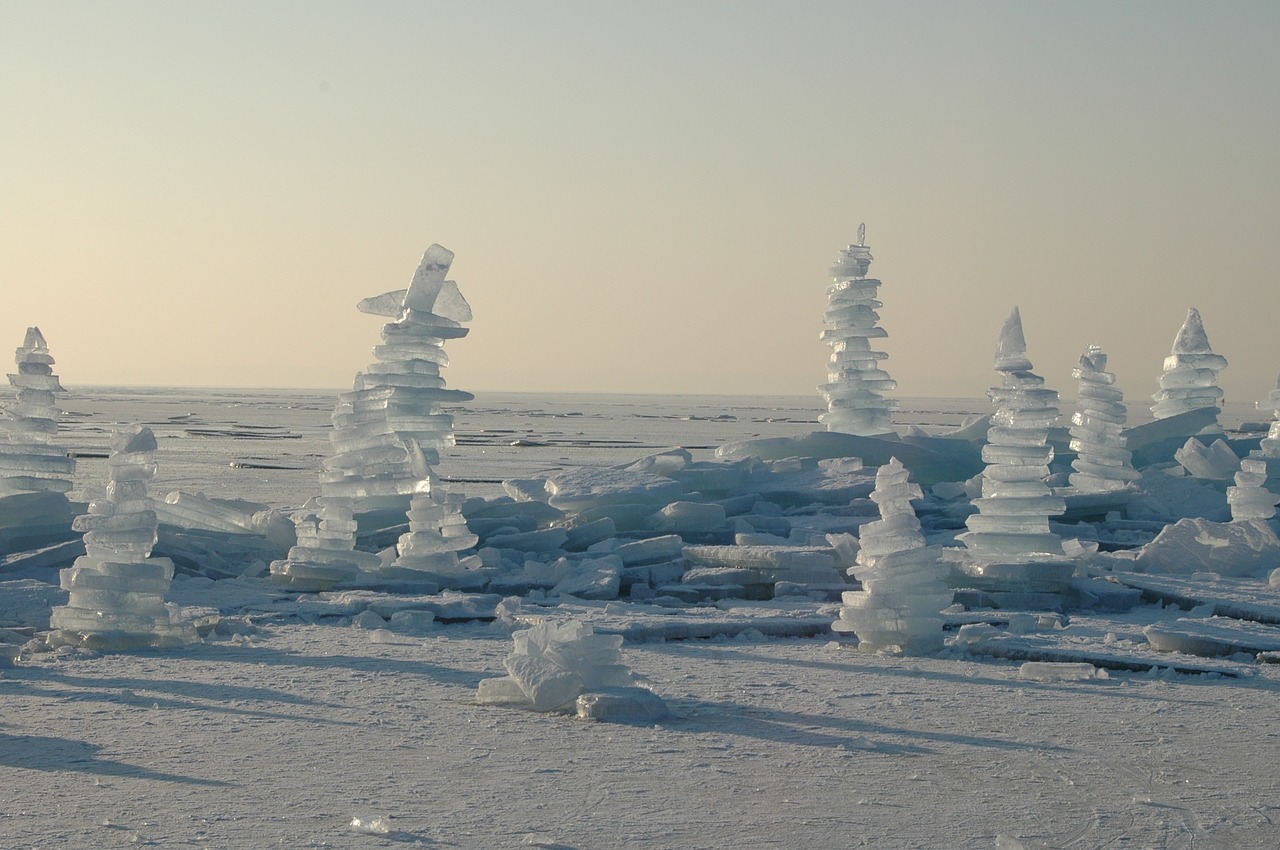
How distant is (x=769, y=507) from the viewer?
49.2 feet

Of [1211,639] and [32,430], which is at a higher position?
[32,430]

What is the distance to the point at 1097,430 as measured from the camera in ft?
59.1

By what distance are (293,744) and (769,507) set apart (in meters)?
9.58

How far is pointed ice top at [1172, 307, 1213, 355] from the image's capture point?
974 inches

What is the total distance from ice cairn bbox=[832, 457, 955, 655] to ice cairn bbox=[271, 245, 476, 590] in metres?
4.11

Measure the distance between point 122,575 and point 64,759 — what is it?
3.02 meters

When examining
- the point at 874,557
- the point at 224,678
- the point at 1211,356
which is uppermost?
the point at 1211,356

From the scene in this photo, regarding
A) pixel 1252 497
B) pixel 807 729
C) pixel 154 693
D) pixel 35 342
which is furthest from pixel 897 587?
pixel 35 342

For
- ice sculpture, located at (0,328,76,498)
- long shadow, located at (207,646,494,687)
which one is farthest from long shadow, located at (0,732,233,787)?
ice sculpture, located at (0,328,76,498)

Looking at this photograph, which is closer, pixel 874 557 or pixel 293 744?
pixel 293 744

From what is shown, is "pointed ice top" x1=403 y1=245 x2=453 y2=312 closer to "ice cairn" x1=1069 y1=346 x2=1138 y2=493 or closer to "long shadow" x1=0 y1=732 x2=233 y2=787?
"ice cairn" x1=1069 y1=346 x2=1138 y2=493

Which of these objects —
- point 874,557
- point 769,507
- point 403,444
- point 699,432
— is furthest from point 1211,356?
point 699,432

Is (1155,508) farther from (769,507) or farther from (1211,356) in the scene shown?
(1211,356)

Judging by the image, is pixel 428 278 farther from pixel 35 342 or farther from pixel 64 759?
pixel 64 759
